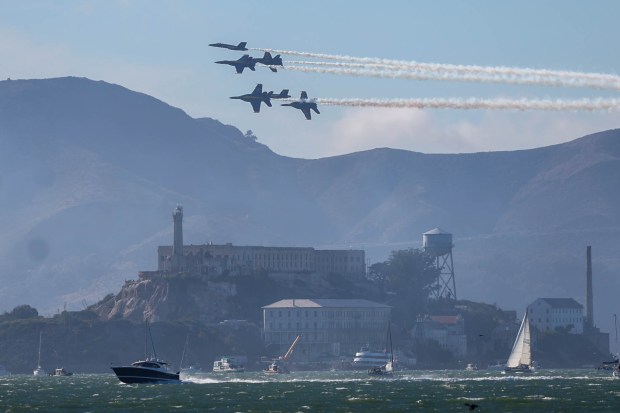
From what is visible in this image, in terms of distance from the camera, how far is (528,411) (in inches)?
6604

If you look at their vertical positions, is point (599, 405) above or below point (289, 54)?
below

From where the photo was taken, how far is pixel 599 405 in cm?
17538

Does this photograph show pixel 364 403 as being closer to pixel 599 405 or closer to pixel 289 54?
pixel 599 405

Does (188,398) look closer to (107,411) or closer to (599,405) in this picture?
(107,411)

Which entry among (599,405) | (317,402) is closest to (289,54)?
(317,402)

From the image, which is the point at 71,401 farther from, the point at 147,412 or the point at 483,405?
the point at 483,405

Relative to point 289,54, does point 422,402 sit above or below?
below

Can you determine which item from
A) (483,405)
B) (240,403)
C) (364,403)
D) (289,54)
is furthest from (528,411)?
(289,54)

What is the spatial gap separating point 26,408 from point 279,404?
1025 inches

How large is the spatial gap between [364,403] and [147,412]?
24902 millimetres

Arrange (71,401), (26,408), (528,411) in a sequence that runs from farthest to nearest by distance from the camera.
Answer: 1. (71,401)
2. (26,408)
3. (528,411)

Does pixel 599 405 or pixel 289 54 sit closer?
pixel 599 405

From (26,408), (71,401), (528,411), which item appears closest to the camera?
(528,411)

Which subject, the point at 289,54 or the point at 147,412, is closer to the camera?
the point at 147,412
